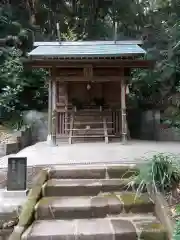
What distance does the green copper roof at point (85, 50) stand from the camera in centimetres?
729

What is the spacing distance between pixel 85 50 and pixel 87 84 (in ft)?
5.22

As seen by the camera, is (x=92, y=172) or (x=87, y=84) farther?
(x=87, y=84)

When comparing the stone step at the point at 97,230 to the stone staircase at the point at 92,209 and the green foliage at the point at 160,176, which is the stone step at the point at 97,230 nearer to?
the stone staircase at the point at 92,209

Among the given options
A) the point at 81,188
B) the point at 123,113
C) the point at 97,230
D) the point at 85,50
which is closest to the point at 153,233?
the point at 97,230

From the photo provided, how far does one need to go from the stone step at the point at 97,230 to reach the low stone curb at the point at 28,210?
0.06 meters

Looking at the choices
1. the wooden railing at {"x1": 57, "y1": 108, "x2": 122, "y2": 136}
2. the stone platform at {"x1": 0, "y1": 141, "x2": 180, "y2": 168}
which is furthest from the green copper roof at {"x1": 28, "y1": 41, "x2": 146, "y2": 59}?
the stone platform at {"x1": 0, "y1": 141, "x2": 180, "y2": 168}

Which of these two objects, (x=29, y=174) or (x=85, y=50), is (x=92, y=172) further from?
(x=85, y=50)

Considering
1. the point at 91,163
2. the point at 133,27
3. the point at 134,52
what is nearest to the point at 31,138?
the point at 134,52

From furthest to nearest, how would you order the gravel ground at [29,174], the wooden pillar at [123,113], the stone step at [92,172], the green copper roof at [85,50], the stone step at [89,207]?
the wooden pillar at [123,113] → the green copper roof at [85,50] → the gravel ground at [29,174] → the stone step at [92,172] → the stone step at [89,207]

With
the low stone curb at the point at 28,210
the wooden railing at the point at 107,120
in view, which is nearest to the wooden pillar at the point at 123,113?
the wooden railing at the point at 107,120

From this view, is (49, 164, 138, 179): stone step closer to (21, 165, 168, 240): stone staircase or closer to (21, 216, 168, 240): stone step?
(21, 165, 168, 240): stone staircase

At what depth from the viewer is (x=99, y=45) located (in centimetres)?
852

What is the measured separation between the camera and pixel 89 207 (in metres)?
3.28

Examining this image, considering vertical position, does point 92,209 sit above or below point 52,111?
below
